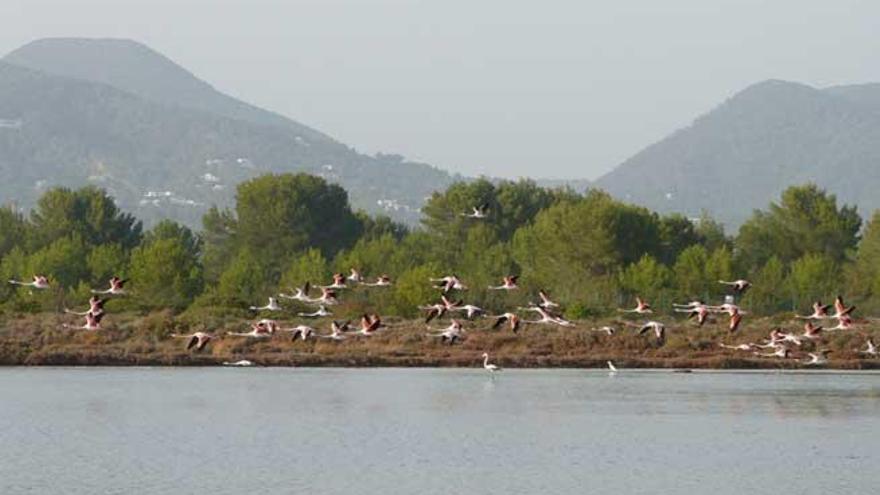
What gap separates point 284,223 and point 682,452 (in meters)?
65.7

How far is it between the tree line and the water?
19.9 metres

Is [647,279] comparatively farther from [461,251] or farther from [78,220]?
[78,220]

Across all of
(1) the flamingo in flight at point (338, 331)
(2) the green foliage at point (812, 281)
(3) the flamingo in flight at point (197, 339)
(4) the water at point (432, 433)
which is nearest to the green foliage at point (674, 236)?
(2) the green foliage at point (812, 281)

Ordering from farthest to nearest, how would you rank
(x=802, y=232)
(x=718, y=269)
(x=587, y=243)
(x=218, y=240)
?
(x=218, y=240) < (x=802, y=232) < (x=587, y=243) < (x=718, y=269)

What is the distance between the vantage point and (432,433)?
40.7 meters

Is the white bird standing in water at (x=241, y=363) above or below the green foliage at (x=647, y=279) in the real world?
below

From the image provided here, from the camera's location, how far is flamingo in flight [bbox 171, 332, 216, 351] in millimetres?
58000

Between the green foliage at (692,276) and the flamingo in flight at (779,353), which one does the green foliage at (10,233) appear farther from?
the flamingo in flight at (779,353)

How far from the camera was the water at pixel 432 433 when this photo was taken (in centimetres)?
3192

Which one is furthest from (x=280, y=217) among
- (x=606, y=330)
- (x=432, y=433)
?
(x=432, y=433)

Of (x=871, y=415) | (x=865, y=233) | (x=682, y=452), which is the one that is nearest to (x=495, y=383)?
(x=871, y=415)

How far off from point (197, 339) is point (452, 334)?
25.6ft

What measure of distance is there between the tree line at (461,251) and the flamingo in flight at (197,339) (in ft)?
29.0

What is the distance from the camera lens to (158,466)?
1329 inches
